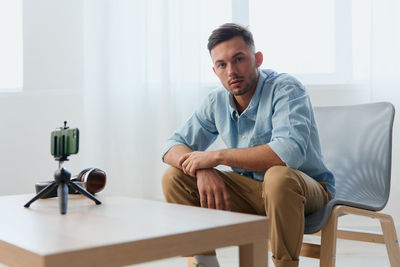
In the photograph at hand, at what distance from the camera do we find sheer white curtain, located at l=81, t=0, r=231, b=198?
325 centimetres

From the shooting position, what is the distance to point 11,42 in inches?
136

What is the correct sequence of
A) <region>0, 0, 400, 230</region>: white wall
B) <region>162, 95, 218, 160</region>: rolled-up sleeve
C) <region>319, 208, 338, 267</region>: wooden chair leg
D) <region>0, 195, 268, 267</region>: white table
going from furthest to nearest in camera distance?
<region>0, 0, 400, 230</region>: white wall < <region>162, 95, 218, 160</region>: rolled-up sleeve < <region>319, 208, 338, 267</region>: wooden chair leg < <region>0, 195, 268, 267</region>: white table

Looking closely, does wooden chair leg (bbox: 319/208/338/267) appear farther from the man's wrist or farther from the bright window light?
the bright window light

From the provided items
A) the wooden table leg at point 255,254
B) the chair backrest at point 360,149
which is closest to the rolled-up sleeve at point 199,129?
the chair backrest at point 360,149

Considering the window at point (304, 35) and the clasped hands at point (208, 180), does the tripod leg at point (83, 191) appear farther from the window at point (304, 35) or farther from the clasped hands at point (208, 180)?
the window at point (304, 35)

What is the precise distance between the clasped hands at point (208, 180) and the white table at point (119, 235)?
0.28 metres

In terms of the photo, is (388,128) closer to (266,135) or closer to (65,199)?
(266,135)

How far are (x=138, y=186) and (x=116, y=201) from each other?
1747 mm

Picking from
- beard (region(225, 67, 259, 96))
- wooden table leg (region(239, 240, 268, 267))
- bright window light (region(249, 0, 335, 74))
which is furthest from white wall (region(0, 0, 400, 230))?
wooden table leg (region(239, 240, 268, 267))

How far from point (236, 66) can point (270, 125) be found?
24 cm

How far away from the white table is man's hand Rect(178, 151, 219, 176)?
0.33 metres

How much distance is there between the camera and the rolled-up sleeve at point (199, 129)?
1.97 metres

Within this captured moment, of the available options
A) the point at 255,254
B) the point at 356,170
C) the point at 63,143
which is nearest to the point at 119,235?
the point at 255,254

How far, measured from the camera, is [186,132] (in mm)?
1996
